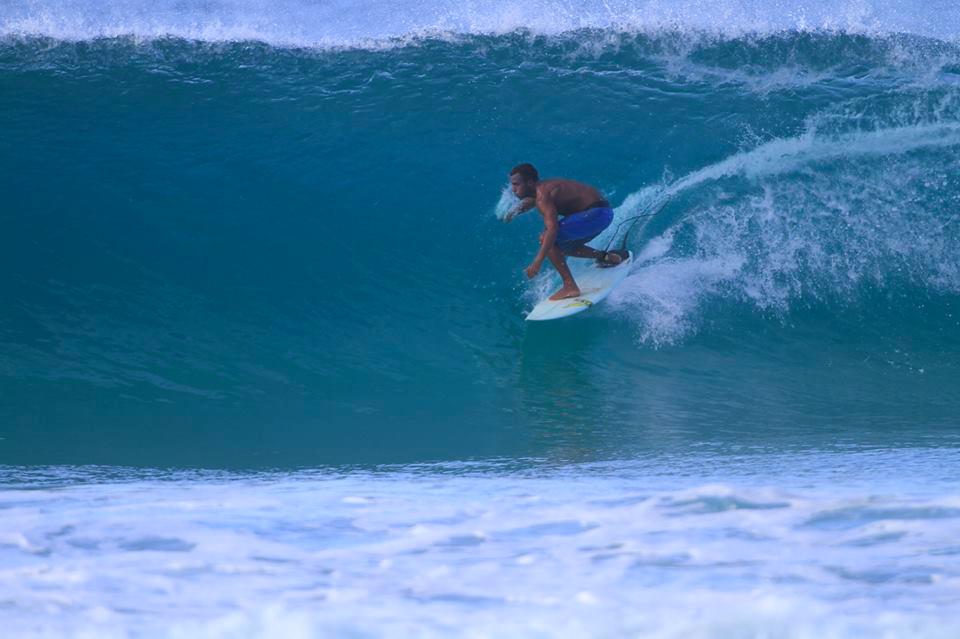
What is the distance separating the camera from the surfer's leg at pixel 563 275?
6.79 metres

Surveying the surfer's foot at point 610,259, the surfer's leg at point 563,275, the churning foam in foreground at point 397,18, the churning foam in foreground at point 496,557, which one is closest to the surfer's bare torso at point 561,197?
the surfer's leg at point 563,275

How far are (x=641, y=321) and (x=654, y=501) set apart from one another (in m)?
3.50

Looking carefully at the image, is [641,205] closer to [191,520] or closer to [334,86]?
[334,86]

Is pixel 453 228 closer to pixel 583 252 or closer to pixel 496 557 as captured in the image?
pixel 583 252

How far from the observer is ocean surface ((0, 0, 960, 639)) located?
2723mm

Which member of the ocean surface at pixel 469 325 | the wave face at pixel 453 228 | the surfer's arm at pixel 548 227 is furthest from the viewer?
the surfer's arm at pixel 548 227

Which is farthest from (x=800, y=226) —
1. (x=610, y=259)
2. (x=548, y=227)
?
(x=548, y=227)

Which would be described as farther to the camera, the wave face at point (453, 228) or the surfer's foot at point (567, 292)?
the surfer's foot at point (567, 292)

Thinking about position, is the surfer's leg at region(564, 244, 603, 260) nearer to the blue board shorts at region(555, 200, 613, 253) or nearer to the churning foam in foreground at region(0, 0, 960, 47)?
the blue board shorts at region(555, 200, 613, 253)

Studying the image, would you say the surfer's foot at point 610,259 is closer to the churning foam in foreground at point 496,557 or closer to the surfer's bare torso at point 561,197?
the surfer's bare torso at point 561,197

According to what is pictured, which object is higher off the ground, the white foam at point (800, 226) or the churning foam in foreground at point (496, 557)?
the white foam at point (800, 226)

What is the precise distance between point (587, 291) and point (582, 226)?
17.8 inches

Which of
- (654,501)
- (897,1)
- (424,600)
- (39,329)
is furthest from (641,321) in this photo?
(897,1)

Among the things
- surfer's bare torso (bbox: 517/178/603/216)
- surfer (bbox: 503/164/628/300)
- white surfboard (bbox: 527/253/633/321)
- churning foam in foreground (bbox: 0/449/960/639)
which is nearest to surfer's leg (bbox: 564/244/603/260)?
surfer (bbox: 503/164/628/300)
